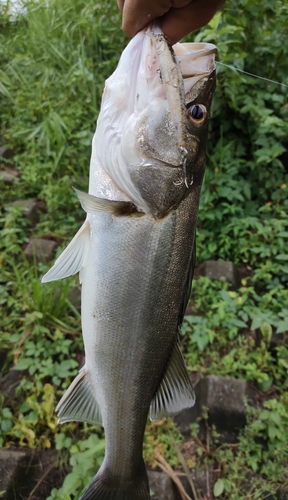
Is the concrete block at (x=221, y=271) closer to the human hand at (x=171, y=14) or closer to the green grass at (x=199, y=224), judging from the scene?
the green grass at (x=199, y=224)

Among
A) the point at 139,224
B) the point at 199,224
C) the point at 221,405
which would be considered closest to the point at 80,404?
the point at 139,224

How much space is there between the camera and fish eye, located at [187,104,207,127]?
139 centimetres

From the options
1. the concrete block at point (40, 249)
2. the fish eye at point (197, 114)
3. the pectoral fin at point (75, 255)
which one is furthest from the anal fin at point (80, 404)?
the concrete block at point (40, 249)

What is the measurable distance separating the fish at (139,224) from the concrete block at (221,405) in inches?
47.3

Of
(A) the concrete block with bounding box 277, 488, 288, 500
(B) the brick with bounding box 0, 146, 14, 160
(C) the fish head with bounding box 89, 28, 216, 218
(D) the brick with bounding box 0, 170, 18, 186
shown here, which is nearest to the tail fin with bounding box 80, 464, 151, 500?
(C) the fish head with bounding box 89, 28, 216, 218

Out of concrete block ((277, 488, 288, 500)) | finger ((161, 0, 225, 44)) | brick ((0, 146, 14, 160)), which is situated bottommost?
concrete block ((277, 488, 288, 500))

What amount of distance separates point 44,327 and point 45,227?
42.9 inches

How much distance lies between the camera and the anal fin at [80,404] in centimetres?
156

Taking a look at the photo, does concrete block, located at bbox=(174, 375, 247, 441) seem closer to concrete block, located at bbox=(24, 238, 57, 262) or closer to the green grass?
the green grass

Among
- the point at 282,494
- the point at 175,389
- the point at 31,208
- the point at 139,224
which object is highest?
the point at 139,224

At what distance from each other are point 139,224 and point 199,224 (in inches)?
90.2

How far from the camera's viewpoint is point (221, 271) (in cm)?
330

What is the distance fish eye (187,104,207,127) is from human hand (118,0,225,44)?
0.24 m

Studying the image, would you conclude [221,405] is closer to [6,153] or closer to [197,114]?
[197,114]
